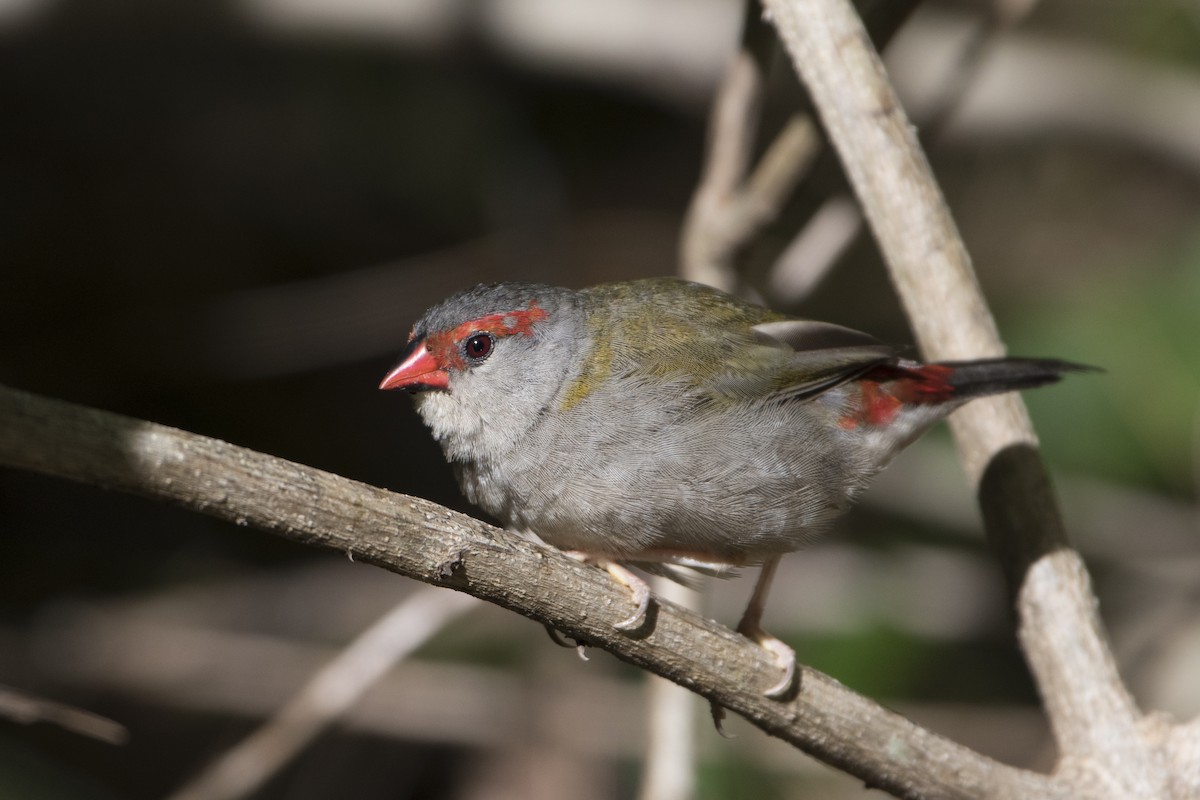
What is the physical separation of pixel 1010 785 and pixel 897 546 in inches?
103

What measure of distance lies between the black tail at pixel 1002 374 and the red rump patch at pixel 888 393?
0.06m

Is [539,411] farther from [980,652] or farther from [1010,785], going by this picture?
[980,652]

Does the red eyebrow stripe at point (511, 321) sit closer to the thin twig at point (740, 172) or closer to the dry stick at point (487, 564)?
the thin twig at point (740, 172)

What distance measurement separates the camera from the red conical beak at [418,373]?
10.2 feet

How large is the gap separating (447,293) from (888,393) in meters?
2.73

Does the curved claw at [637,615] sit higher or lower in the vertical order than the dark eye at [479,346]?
lower

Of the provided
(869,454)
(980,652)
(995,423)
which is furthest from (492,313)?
(980,652)

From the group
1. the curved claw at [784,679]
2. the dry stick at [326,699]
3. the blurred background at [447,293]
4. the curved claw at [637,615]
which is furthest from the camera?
the blurred background at [447,293]

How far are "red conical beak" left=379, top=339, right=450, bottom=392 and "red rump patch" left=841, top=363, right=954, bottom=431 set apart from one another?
3.36ft

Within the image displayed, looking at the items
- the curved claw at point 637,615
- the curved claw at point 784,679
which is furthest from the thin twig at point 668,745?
the curved claw at point 637,615

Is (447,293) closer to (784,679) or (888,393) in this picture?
(888,393)

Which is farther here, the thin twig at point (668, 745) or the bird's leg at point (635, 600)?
the thin twig at point (668, 745)

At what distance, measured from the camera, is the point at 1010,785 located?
8.44 ft

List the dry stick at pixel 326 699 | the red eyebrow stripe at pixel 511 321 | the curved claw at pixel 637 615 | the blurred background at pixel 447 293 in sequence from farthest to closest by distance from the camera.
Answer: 1. the blurred background at pixel 447 293
2. the dry stick at pixel 326 699
3. the red eyebrow stripe at pixel 511 321
4. the curved claw at pixel 637 615
